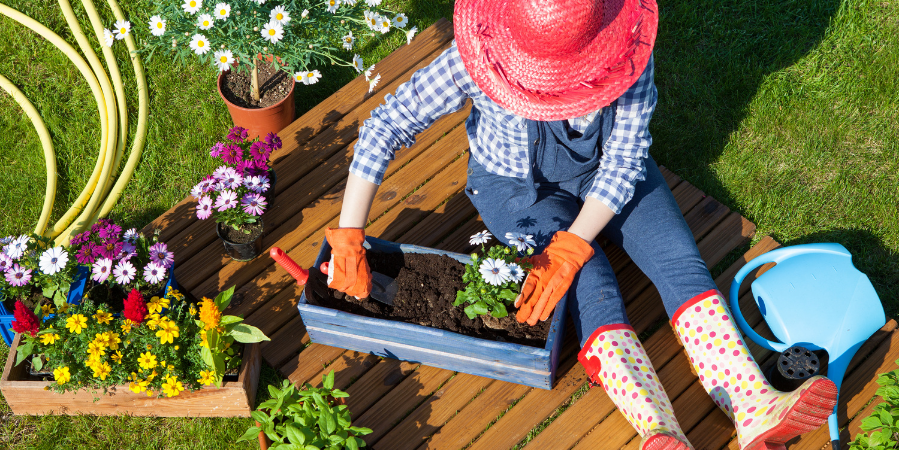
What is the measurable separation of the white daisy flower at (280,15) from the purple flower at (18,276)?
1.40 m

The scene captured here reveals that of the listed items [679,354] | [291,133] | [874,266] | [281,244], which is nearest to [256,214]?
[281,244]

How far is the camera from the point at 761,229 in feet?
10.9

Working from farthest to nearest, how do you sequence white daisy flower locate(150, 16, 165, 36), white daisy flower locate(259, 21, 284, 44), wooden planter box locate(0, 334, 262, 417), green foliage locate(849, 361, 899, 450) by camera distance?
white daisy flower locate(150, 16, 165, 36)
white daisy flower locate(259, 21, 284, 44)
wooden planter box locate(0, 334, 262, 417)
green foliage locate(849, 361, 899, 450)

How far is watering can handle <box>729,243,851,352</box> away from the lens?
9.34 ft

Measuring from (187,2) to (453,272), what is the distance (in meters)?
1.62

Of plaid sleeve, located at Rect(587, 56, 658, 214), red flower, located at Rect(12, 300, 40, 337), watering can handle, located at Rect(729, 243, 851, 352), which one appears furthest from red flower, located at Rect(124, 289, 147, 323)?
watering can handle, located at Rect(729, 243, 851, 352)

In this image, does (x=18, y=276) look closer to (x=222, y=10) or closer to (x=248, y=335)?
(x=248, y=335)

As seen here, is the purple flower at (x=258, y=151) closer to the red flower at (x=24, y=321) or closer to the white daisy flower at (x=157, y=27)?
the white daisy flower at (x=157, y=27)

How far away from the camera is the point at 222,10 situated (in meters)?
2.84

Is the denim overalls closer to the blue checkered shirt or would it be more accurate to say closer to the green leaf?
the blue checkered shirt

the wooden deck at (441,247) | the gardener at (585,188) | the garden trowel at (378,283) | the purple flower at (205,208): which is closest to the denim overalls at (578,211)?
the gardener at (585,188)

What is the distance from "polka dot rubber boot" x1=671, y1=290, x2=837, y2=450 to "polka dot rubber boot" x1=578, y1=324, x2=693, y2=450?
8.1 inches

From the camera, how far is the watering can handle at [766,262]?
285 centimetres

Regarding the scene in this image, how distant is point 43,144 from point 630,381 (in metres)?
3.19
